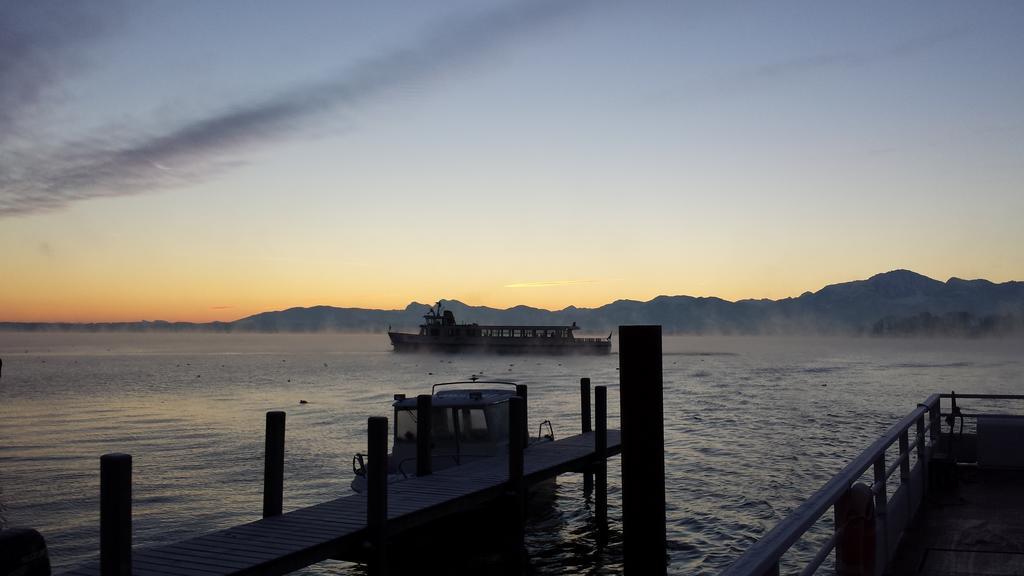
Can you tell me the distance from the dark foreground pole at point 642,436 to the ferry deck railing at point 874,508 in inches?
52.8

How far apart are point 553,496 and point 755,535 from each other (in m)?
6.20

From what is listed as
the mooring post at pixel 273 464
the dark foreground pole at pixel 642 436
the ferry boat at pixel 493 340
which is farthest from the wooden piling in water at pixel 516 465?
the ferry boat at pixel 493 340

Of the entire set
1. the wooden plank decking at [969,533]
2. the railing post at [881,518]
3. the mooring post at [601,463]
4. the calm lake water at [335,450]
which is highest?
the railing post at [881,518]

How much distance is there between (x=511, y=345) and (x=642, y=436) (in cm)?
14513

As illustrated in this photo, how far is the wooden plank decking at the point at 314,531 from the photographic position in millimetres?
9797

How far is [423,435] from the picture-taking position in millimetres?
16016

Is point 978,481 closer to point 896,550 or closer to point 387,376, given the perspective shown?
→ point 896,550

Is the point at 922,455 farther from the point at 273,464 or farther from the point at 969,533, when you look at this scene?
the point at 273,464

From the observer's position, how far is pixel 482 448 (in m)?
18.9

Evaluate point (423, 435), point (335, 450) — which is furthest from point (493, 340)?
point (423, 435)

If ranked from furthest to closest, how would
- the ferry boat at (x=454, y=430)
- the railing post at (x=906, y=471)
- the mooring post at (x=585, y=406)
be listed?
1. the mooring post at (x=585, y=406)
2. the ferry boat at (x=454, y=430)
3. the railing post at (x=906, y=471)

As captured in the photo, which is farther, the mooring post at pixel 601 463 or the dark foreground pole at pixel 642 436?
the mooring post at pixel 601 463

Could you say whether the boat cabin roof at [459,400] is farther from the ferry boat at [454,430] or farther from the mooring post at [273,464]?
the mooring post at [273,464]

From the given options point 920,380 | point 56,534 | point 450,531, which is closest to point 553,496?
point 450,531
